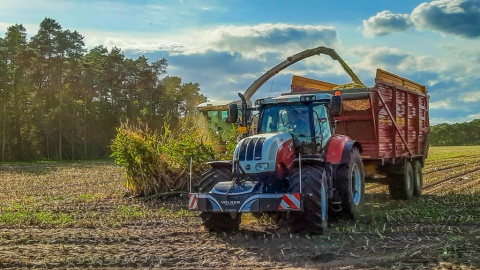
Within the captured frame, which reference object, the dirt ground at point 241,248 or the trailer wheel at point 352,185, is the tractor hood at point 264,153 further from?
the trailer wheel at point 352,185

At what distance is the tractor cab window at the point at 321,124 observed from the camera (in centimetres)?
955

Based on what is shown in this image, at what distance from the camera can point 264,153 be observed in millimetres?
8602

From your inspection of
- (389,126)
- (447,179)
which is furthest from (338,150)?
(447,179)

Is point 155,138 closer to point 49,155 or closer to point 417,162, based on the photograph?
point 417,162

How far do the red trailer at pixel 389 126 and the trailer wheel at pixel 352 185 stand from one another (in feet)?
3.49

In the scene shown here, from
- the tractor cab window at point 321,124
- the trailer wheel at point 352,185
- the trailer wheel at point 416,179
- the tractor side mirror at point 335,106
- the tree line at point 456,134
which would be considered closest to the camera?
the tractor side mirror at point 335,106

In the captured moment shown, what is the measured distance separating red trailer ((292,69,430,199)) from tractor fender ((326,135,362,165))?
3.63 ft

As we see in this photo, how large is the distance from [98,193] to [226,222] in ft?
24.5

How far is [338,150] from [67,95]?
41.3 metres

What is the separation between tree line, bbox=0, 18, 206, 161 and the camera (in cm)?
4538

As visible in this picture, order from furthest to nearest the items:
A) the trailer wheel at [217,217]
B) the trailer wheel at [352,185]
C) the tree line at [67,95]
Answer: the tree line at [67,95], the trailer wheel at [352,185], the trailer wheel at [217,217]

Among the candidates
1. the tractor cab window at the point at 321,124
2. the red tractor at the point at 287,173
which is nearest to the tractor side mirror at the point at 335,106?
the red tractor at the point at 287,173

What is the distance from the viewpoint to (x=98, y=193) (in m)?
15.4

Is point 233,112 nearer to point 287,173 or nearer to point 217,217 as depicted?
point 287,173
